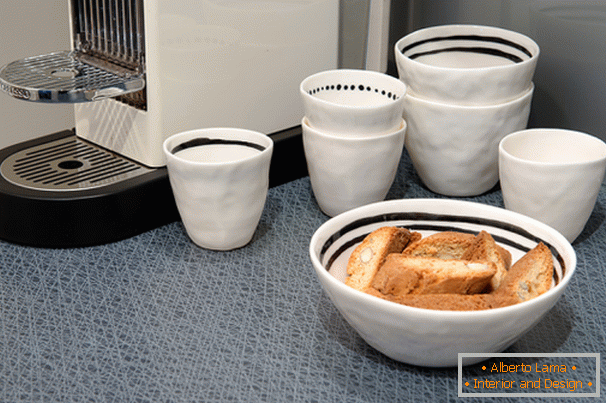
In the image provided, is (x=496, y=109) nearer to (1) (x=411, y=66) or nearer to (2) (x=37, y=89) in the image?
(1) (x=411, y=66)

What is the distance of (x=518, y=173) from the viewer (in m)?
0.72

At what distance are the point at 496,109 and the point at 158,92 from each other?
1.14ft

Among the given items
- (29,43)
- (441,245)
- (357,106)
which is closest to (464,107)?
(357,106)

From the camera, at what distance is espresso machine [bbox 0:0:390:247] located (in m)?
0.73

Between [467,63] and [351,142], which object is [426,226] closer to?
[351,142]

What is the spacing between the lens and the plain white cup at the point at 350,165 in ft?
2.48

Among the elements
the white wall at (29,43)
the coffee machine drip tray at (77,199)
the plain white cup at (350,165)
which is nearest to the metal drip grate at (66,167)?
the coffee machine drip tray at (77,199)

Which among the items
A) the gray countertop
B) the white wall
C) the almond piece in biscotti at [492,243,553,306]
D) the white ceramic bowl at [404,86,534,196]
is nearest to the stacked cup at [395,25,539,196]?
the white ceramic bowl at [404,86,534,196]

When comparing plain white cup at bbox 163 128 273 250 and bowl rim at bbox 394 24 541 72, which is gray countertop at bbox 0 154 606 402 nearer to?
plain white cup at bbox 163 128 273 250

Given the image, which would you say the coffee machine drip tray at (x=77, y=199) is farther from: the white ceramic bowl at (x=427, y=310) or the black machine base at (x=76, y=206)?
the white ceramic bowl at (x=427, y=310)

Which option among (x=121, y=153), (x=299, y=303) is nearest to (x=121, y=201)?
(x=121, y=153)

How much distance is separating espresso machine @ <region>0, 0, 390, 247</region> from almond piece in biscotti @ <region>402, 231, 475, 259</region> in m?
0.28

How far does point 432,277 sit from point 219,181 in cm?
23

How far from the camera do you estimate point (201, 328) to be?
2.07 feet
